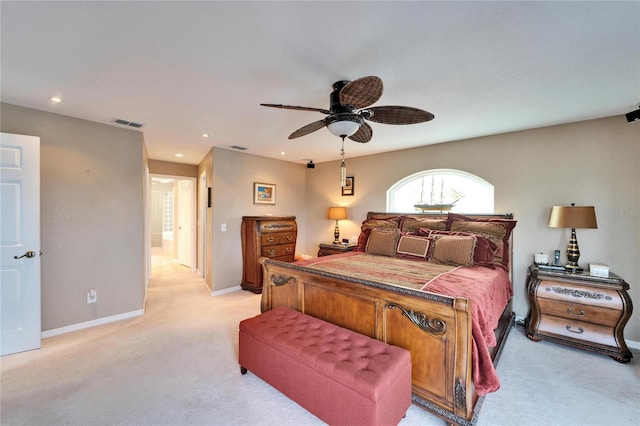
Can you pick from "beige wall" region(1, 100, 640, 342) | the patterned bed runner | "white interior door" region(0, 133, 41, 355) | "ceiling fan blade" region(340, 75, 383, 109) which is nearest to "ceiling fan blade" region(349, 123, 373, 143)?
"ceiling fan blade" region(340, 75, 383, 109)

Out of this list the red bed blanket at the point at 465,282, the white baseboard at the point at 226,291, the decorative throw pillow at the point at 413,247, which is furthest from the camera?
the white baseboard at the point at 226,291

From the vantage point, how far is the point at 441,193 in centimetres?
425

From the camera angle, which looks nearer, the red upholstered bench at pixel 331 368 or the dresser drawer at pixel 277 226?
the red upholstered bench at pixel 331 368

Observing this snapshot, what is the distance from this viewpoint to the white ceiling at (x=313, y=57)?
1.41m

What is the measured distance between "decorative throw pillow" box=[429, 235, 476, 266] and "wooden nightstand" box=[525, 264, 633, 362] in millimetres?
782

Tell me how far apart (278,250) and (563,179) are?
4153 millimetres

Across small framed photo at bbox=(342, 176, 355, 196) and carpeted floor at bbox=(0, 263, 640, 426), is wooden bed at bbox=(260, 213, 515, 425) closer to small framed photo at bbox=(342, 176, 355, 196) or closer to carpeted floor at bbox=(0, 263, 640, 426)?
carpeted floor at bbox=(0, 263, 640, 426)

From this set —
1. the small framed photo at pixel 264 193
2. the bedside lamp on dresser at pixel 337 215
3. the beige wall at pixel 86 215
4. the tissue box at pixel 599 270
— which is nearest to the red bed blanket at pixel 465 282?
the tissue box at pixel 599 270

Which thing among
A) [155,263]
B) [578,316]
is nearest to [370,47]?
[578,316]

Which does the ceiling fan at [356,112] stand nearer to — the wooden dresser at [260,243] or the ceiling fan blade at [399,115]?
the ceiling fan blade at [399,115]

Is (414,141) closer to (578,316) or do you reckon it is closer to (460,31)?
(460,31)

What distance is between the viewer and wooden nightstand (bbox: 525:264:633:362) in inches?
99.5

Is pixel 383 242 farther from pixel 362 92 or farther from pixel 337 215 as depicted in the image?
pixel 362 92

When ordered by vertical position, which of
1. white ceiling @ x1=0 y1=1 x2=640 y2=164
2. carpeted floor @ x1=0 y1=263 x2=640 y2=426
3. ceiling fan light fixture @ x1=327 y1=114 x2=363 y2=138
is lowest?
carpeted floor @ x1=0 y1=263 x2=640 y2=426
